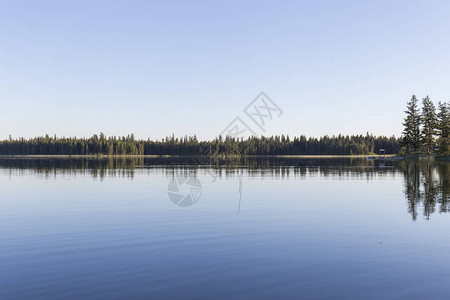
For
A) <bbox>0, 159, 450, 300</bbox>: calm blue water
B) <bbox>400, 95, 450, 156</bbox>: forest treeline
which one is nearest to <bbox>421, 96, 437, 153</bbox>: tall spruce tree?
<bbox>400, 95, 450, 156</bbox>: forest treeline

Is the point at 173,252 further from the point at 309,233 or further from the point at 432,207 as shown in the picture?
the point at 432,207

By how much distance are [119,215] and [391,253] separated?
17685 mm

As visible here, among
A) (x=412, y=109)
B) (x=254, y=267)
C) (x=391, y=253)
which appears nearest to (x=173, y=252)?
(x=254, y=267)

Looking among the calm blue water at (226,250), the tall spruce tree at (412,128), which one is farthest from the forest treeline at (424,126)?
the calm blue water at (226,250)

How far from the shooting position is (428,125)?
150 meters

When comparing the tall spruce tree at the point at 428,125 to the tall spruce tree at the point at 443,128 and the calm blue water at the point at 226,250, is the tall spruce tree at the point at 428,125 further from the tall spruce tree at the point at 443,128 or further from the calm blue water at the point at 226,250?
the calm blue water at the point at 226,250

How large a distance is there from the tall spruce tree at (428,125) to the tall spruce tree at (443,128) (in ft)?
7.73

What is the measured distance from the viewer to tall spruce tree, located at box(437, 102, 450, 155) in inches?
4993

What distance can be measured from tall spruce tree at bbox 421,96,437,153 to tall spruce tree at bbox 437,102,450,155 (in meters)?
2.36

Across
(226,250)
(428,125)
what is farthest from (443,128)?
(226,250)

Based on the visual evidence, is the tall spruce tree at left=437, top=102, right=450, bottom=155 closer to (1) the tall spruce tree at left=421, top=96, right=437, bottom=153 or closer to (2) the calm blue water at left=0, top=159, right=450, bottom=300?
(1) the tall spruce tree at left=421, top=96, right=437, bottom=153

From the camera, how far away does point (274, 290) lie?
12188 millimetres

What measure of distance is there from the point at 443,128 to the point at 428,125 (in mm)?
12566

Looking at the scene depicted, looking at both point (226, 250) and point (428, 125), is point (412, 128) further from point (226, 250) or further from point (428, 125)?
point (226, 250)
